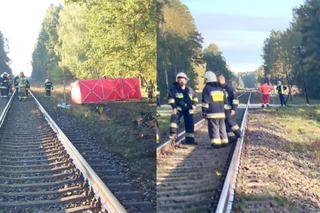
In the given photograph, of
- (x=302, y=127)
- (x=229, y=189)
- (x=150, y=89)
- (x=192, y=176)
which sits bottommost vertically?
(x=229, y=189)

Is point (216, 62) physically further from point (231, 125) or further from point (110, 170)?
point (110, 170)

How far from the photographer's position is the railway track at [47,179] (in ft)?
16.4

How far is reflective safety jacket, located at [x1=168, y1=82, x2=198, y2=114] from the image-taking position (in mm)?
2682

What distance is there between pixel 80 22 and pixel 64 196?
2.09 metres

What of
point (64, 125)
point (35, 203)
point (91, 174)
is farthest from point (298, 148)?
point (64, 125)

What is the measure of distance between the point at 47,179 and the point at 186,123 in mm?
3991

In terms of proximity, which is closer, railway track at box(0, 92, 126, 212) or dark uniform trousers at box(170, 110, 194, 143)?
dark uniform trousers at box(170, 110, 194, 143)

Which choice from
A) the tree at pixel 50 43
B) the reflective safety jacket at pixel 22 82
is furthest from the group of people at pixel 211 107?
the reflective safety jacket at pixel 22 82

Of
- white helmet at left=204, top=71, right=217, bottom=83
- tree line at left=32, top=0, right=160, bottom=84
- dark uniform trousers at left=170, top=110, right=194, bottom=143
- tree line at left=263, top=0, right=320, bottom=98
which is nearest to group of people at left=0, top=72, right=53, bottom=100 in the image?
tree line at left=32, top=0, right=160, bottom=84

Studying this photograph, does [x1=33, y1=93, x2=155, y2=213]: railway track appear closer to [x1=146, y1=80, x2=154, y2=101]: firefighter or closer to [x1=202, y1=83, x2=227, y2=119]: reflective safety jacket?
[x1=146, y1=80, x2=154, y2=101]: firefighter

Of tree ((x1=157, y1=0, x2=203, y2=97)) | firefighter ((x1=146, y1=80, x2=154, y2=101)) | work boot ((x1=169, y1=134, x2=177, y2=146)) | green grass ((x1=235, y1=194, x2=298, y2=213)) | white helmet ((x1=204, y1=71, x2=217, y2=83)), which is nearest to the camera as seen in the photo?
tree ((x1=157, y1=0, x2=203, y2=97))

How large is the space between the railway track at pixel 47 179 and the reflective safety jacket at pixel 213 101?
1543mm

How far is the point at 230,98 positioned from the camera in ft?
9.17

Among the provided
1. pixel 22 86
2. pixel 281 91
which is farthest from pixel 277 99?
pixel 22 86
